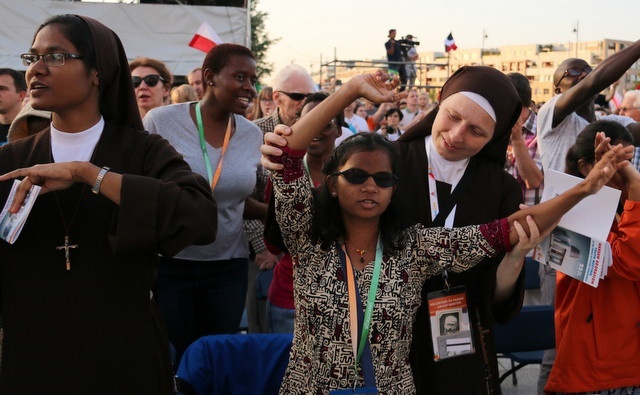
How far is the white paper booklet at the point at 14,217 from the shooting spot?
79.2 inches

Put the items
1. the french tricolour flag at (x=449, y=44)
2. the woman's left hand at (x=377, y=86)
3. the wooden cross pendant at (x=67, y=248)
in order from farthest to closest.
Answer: the french tricolour flag at (x=449, y=44), the woman's left hand at (x=377, y=86), the wooden cross pendant at (x=67, y=248)

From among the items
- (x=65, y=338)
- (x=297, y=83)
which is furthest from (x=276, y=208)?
(x=297, y=83)

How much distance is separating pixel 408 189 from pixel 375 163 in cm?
36

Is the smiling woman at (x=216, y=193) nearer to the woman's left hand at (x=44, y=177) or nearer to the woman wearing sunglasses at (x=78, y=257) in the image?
the woman wearing sunglasses at (x=78, y=257)

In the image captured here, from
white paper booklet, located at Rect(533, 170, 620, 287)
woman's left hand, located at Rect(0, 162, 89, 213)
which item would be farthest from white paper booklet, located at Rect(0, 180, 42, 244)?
white paper booklet, located at Rect(533, 170, 620, 287)

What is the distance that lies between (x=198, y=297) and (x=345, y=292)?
4.97ft

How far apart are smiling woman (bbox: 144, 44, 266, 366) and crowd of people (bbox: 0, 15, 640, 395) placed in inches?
1.8

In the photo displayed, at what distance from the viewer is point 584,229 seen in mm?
2650

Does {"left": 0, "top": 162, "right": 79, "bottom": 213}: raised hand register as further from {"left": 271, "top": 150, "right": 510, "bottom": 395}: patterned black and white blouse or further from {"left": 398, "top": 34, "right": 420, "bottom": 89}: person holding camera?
{"left": 398, "top": 34, "right": 420, "bottom": 89}: person holding camera

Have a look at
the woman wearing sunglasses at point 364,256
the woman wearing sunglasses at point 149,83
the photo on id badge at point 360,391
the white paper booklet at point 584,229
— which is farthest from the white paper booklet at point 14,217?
the woman wearing sunglasses at point 149,83

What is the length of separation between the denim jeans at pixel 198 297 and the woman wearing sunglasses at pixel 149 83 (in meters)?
1.77

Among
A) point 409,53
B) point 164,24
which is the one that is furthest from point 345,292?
point 409,53

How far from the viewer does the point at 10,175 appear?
2041 millimetres

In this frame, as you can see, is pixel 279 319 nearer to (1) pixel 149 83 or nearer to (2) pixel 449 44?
(1) pixel 149 83
